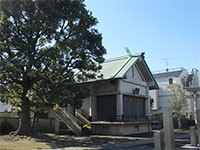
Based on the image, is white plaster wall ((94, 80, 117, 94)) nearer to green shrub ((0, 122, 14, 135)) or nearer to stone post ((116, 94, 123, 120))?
stone post ((116, 94, 123, 120))

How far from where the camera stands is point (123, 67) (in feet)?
90.3

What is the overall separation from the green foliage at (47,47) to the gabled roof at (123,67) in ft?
16.3

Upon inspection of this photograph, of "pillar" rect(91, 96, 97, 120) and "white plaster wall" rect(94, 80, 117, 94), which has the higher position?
"white plaster wall" rect(94, 80, 117, 94)

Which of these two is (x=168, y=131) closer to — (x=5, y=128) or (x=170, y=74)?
(x=5, y=128)

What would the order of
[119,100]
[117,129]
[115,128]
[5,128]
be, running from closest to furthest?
[117,129]
[115,128]
[5,128]
[119,100]

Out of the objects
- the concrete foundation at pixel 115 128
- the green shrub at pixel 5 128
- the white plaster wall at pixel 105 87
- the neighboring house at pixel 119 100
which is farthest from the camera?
the white plaster wall at pixel 105 87

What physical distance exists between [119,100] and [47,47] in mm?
10828

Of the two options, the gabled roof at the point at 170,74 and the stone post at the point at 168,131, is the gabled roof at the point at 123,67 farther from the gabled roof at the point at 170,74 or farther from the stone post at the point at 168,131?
the gabled roof at the point at 170,74

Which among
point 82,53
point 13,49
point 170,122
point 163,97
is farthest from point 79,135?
point 163,97

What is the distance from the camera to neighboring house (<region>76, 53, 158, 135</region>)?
25.6 metres

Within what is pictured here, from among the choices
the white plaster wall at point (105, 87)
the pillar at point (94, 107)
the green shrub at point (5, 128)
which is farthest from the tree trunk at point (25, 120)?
the white plaster wall at point (105, 87)

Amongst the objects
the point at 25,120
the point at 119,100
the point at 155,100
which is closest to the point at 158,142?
the point at 119,100

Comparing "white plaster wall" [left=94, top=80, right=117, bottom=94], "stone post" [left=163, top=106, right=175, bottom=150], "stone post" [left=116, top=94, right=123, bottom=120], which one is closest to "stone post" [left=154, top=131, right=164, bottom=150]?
"stone post" [left=163, top=106, right=175, bottom=150]

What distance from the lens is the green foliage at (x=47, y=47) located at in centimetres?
1852
